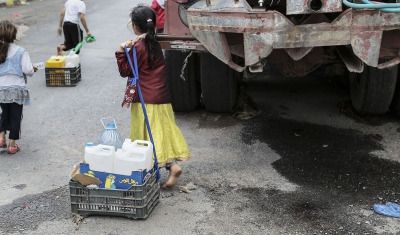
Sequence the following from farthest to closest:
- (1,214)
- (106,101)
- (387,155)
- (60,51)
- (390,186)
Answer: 1. (60,51)
2. (106,101)
3. (387,155)
4. (390,186)
5. (1,214)

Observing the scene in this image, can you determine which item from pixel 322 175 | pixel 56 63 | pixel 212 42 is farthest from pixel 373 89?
pixel 56 63

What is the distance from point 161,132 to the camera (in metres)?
5.41

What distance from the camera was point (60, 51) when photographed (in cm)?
1044

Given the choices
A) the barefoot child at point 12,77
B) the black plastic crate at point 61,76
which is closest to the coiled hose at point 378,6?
the barefoot child at point 12,77

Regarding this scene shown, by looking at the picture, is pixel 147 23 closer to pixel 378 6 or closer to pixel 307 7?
pixel 307 7

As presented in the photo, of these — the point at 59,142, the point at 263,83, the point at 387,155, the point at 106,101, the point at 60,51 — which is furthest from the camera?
the point at 60,51

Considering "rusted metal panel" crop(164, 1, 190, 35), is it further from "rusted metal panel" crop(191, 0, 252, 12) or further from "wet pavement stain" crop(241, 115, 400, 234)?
"wet pavement stain" crop(241, 115, 400, 234)

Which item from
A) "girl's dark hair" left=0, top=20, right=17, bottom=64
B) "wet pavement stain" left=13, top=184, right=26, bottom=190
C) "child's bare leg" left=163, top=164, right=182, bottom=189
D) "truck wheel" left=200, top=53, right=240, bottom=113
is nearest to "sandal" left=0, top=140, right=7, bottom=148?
"girl's dark hair" left=0, top=20, right=17, bottom=64

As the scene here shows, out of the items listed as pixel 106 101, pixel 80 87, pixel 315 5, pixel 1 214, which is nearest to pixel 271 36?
pixel 315 5

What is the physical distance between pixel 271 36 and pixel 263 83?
3.95m

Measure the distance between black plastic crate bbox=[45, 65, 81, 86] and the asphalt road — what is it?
153 mm

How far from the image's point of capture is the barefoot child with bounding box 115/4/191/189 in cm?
534

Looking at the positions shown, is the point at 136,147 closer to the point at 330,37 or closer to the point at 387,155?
the point at 330,37

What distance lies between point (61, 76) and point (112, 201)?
4650mm
